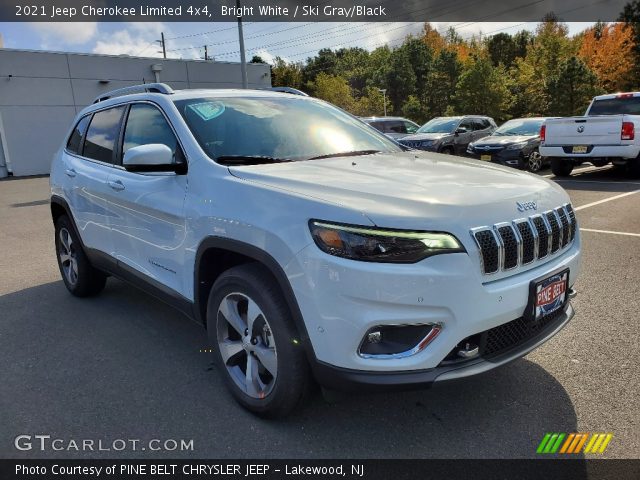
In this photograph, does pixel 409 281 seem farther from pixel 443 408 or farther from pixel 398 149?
pixel 398 149

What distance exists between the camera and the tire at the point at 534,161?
44.4 feet

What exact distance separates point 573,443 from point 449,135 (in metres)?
13.4

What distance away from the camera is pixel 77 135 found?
16.1ft

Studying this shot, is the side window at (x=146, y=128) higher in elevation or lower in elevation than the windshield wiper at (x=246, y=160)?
higher

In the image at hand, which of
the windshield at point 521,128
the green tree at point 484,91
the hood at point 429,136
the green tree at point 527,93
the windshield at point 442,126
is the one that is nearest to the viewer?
the windshield at point 521,128

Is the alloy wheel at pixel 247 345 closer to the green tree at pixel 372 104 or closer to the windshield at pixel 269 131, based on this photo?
the windshield at pixel 269 131

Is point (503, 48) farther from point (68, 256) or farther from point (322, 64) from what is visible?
point (68, 256)

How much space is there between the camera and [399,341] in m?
2.25

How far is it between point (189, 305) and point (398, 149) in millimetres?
1926

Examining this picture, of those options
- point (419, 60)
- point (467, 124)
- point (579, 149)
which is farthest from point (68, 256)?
point (419, 60)

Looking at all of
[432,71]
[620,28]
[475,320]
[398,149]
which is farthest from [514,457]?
[432,71]

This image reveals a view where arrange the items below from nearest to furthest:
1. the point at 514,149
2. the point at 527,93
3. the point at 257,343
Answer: the point at 257,343 → the point at 514,149 → the point at 527,93

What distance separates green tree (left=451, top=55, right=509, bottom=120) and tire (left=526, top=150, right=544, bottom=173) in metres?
35.8

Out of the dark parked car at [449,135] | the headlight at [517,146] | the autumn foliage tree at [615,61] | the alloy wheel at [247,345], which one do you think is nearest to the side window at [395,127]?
the dark parked car at [449,135]
